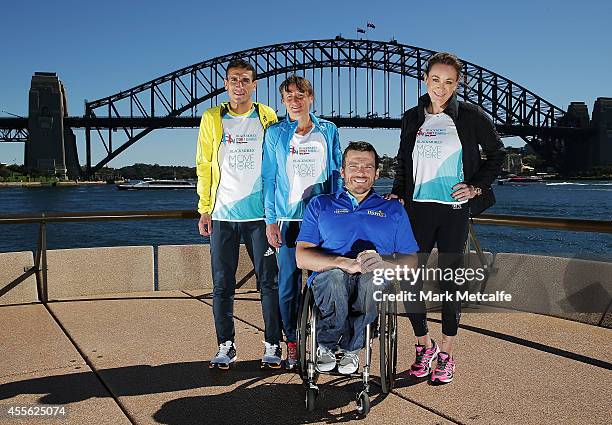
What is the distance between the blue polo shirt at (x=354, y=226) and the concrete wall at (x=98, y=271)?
2.79 m

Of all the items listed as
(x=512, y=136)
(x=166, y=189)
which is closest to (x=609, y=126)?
(x=512, y=136)

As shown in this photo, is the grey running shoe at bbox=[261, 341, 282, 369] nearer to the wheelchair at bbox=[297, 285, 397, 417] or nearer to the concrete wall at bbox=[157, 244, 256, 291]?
the wheelchair at bbox=[297, 285, 397, 417]

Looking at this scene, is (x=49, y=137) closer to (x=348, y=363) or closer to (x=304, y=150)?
(x=304, y=150)

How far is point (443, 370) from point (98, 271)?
3.02 meters

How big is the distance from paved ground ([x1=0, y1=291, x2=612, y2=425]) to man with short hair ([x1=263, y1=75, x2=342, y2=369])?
0.58 metres

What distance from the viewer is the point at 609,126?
71812 millimetres

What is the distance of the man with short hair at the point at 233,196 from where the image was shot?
10.1 ft

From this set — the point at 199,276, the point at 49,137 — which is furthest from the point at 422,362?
the point at 49,137

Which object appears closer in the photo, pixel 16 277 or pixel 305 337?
pixel 305 337

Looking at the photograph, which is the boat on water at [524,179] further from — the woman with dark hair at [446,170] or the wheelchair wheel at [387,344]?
the wheelchair wheel at [387,344]

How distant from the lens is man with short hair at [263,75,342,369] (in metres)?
2.96

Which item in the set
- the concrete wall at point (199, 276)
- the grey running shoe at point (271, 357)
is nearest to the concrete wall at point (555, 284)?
the concrete wall at point (199, 276)

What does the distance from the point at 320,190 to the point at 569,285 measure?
204 cm

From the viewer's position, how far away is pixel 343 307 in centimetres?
249
